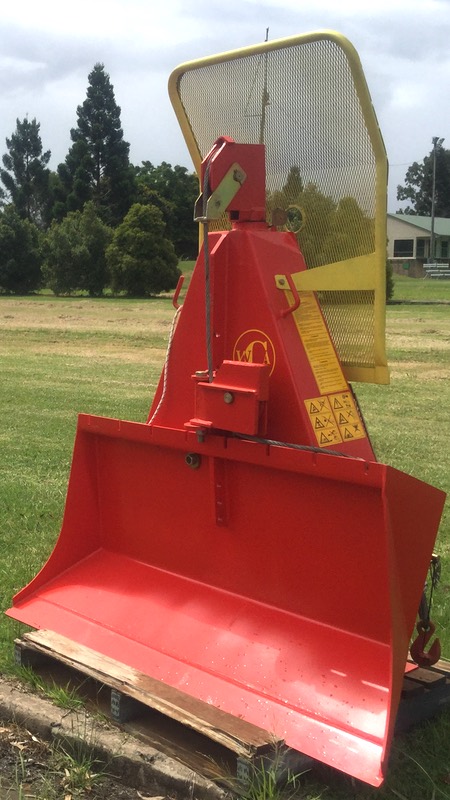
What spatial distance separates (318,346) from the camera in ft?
12.1

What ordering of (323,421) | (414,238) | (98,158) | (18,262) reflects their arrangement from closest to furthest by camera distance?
(323,421)
(18,262)
(98,158)
(414,238)

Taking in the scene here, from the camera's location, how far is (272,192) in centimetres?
385

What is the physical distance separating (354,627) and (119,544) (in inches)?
49.6

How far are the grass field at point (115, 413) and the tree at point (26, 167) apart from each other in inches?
2213

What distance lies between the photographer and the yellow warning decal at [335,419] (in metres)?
3.52

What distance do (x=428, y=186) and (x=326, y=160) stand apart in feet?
319

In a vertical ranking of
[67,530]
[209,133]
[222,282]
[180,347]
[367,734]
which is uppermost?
[209,133]

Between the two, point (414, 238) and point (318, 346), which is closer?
point (318, 346)

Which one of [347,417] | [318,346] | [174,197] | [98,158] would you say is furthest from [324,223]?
[98,158]

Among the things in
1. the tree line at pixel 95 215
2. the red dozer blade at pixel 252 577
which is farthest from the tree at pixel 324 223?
the tree line at pixel 95 215

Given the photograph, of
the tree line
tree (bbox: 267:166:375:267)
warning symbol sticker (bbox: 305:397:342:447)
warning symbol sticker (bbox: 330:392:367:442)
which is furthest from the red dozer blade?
the tree line

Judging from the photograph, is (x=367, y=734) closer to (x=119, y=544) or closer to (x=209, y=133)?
(x=119, y=544)

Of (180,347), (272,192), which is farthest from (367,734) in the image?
(272,192)

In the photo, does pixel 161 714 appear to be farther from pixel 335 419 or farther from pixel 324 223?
pixel 324 223
